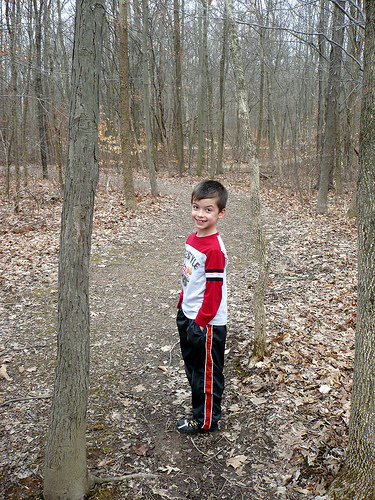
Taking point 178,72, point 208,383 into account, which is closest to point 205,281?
point 208,383

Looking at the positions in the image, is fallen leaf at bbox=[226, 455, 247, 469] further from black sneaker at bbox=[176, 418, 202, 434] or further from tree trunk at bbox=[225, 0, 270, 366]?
tree trunk at bbox=[225, 0, 270, 366]

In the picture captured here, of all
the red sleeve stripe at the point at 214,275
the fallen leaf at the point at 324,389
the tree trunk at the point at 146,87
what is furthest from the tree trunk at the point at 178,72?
the fallen leaf at the point at 324,389

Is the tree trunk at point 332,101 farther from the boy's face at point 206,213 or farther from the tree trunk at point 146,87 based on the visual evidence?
the boy's face at point 206,213

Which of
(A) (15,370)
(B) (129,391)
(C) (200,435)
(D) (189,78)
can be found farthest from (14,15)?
(D) (189,78)

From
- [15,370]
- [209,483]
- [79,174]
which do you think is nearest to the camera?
[79,174]

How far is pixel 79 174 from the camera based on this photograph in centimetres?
188

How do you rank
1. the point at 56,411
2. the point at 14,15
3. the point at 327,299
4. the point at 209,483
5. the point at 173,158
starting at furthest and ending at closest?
the point at 173,158 < the point at 14,15 < the point at 327,299 < the point at 209,483 < the point at 56,411

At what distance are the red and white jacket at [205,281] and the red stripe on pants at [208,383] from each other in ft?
0.45

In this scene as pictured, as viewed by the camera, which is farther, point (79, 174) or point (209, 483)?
point (209, 483)

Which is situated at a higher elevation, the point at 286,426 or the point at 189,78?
the point at 189,78

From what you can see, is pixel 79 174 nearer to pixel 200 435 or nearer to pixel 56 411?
pixel 56 411

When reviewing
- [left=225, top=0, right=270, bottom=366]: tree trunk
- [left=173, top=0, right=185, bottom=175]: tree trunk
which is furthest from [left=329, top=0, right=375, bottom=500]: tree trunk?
[left=173, top=0, right=185, bottom=175]: tree trunk

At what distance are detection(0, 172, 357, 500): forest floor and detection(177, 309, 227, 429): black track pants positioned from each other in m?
0.22

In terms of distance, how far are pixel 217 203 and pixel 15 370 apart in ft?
9.25
